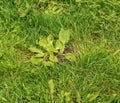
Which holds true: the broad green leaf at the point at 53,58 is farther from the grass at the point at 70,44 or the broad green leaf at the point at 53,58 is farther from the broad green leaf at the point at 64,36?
the broad green leaf at the point at 64,36

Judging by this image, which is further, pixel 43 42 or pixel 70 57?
pixel 43 42

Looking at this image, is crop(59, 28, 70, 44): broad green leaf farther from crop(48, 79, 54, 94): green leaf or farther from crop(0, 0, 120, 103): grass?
crop(48, 79, 54, 94): green leaf

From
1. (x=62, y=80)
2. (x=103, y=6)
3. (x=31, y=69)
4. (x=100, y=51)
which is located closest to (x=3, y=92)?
(x=31, y=69)

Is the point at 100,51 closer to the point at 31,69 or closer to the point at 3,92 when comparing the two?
the point at 31,69

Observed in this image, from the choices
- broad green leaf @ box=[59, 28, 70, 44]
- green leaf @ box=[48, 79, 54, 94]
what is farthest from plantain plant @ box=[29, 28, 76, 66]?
green leaf @ box=[48, 79, 54, 94]

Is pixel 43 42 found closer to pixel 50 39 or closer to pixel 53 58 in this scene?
pixel 50 39

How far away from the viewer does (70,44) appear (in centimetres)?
254

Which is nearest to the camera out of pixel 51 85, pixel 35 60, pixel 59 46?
pixel 51 85

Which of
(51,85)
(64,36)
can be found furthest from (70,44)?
(51,85)

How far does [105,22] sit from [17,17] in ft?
2.93

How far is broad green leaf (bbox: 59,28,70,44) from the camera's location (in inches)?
98.3

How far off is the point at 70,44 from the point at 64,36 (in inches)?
4.1

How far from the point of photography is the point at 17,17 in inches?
106

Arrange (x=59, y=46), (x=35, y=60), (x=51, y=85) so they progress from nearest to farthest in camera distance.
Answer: (x=51, y=85) < (x=35, y=60) < (x=59, y=46)
